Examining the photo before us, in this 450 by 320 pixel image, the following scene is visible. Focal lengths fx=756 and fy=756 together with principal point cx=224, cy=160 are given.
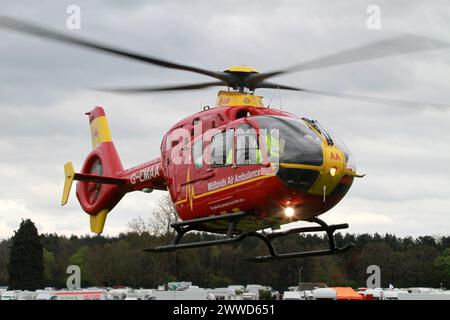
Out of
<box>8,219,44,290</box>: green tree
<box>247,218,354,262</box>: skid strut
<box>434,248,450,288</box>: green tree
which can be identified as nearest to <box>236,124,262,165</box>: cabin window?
<box>247,218,354,262</box>: skid strut

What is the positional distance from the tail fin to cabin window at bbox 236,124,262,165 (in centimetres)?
737

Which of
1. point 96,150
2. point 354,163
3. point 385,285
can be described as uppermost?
point 96,150

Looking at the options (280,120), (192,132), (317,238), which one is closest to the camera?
(280,120)

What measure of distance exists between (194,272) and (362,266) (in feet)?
39.5

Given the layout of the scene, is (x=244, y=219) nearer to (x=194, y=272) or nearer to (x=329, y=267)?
(x=194, y=272)

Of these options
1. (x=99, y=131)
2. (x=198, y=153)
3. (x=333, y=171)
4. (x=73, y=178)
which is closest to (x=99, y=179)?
(x=73, y=178)

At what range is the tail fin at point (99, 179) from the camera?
23.9 m

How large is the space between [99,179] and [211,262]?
26236mm

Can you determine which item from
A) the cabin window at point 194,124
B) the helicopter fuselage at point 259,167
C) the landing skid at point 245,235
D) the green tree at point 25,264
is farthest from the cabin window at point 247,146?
the green tree at point 25,264

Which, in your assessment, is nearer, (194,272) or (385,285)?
(194,272)

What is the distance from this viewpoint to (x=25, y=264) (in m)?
56.4

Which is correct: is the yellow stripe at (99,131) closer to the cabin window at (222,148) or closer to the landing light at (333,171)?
the cabin window at (222,148)

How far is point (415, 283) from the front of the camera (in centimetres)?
5678
